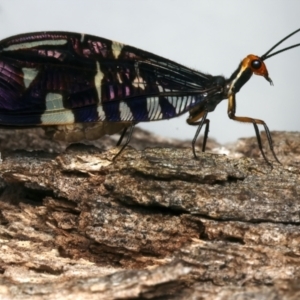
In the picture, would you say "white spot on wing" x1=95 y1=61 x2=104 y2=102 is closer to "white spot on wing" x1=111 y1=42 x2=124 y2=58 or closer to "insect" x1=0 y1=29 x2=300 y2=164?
"insect" x1=0 y1=29 x2=300 y2=164

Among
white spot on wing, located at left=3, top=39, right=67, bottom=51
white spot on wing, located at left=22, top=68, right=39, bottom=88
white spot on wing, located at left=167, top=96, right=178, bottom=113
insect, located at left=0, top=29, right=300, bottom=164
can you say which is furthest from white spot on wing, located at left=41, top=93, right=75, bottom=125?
white spot on wing, located at left=167, top=96, right=178, bottom=113

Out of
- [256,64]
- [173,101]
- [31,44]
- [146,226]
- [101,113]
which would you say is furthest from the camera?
[256,64]

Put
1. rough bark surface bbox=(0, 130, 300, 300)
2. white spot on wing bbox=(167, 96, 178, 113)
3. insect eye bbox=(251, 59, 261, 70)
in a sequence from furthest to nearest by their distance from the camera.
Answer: insect eye bbox=(251, 59, 261, 70)
white spot on wing bbox=(167, 96, 178, 113)
rough bark surface bbox=(0, 130, 300, 300)

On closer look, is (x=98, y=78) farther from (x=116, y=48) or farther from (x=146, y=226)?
(x=146, y=226)

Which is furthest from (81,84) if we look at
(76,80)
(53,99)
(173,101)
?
(173,101)

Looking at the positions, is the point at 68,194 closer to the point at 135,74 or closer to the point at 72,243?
the point at 72,243
